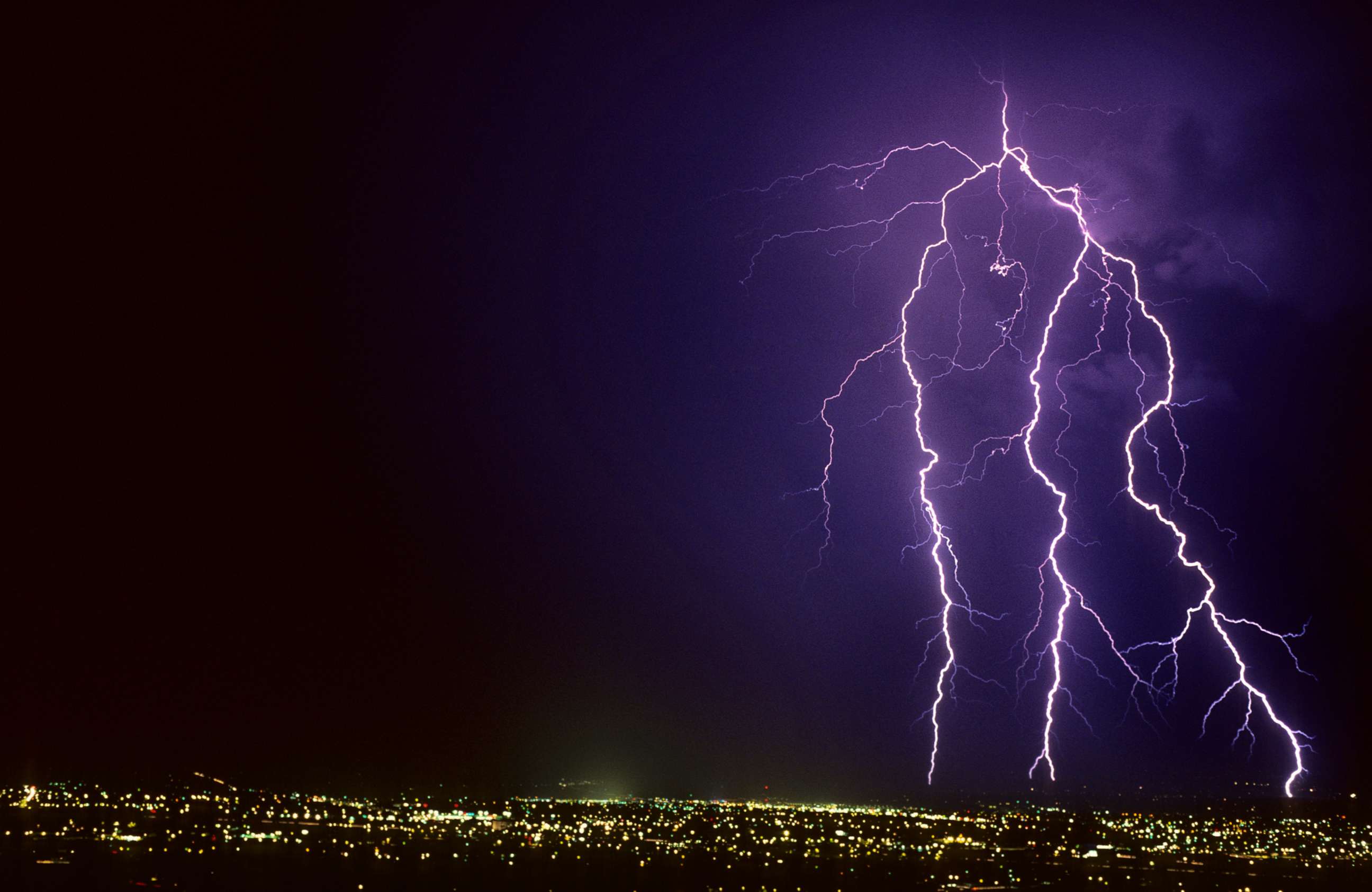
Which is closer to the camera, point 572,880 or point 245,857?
point 572,880

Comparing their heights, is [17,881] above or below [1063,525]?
below

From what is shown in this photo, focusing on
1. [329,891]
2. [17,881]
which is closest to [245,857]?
[17,881]

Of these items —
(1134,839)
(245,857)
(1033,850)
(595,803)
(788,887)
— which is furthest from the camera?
(595,803)

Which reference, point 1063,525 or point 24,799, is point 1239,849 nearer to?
point 1063,525

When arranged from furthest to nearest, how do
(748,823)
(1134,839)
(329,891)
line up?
(748,823) → (1134,839) → (329,891)

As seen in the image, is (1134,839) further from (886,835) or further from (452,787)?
(452,787)

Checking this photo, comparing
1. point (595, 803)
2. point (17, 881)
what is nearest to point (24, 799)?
point (595, 803)
